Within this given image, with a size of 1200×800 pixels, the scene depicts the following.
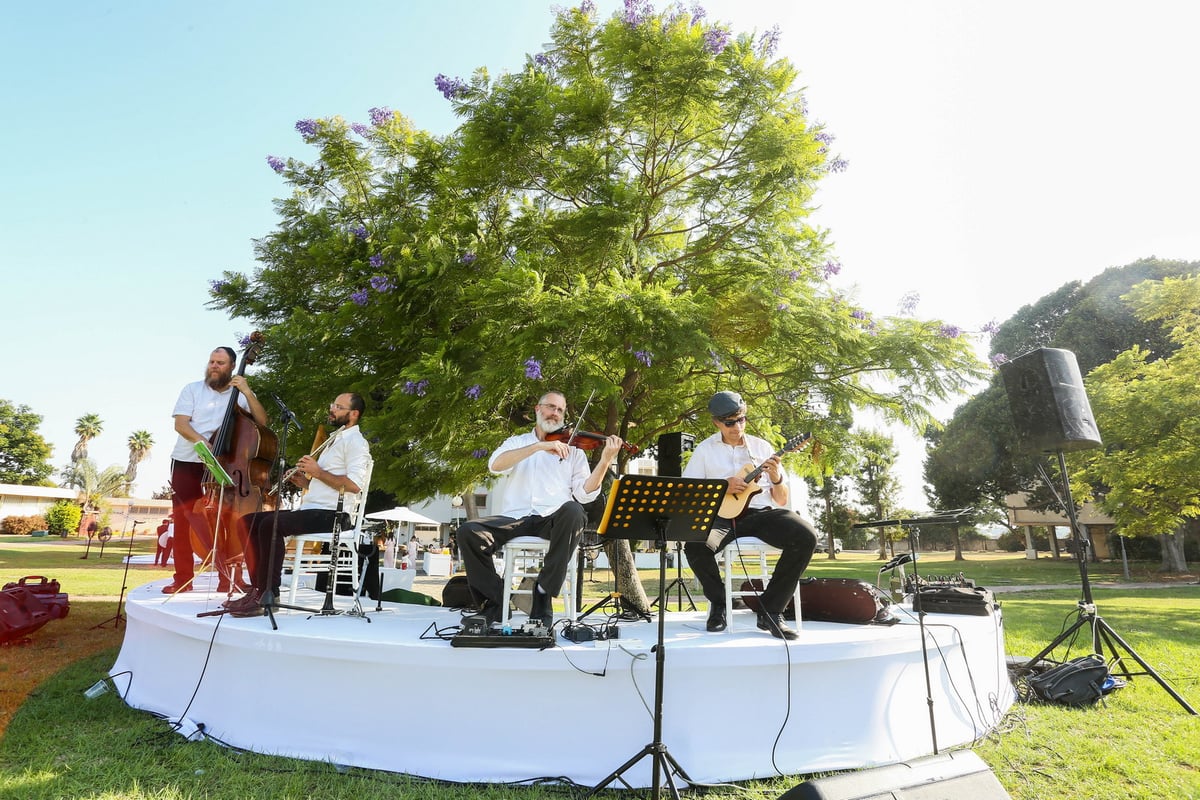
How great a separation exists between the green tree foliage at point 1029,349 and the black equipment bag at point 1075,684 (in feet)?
83.2

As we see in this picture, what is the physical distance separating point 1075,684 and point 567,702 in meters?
4.37

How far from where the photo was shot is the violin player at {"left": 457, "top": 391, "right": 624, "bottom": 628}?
158 inches

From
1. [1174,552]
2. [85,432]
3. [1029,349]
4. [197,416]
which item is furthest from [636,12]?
[85,432]

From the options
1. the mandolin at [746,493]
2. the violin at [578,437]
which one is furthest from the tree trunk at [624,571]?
the mandolin at [746,493]

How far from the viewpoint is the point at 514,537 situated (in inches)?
171

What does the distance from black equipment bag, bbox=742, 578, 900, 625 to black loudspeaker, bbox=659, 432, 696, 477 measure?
2320 millimetres

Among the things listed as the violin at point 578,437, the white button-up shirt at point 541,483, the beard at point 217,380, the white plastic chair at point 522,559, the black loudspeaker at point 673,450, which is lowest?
the white plastic chair at point 522,559

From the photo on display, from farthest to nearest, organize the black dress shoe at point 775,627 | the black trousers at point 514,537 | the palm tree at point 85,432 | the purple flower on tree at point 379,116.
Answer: the palm tree at point 85,432
the purple flower on tree at point 379,116
the black trousers at point 514,537
the black dress shoe at point 775,627

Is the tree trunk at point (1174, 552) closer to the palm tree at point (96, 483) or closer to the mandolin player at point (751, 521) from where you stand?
the mandolin player at point (751, 521)

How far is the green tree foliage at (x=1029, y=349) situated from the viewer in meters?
28.5

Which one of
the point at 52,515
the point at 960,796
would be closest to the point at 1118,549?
the point at 960,796

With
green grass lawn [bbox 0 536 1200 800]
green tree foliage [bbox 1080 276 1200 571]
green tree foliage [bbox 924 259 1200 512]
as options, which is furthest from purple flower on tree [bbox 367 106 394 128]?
green tree foliage [bbox 924 259 1200 512]

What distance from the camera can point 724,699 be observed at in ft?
11.3

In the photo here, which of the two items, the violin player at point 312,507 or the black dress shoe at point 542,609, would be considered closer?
the black dress shoe at point 542,609
